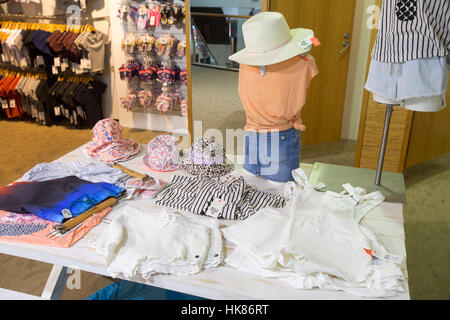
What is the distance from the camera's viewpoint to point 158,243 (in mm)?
1426

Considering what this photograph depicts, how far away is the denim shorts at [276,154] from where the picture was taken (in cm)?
195

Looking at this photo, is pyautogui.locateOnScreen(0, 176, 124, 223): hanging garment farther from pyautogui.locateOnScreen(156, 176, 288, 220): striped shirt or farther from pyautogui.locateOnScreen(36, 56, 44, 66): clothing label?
pyautogui.locateOnScreen(36, 56, 44, 66): clothing label

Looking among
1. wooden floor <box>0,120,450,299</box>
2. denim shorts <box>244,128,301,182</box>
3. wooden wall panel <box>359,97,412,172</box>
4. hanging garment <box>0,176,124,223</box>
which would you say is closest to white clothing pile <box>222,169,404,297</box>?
denim shorts <box>244,128,301,182</box>

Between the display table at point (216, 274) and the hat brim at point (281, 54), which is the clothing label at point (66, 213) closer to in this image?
the display table at point (216, 274)

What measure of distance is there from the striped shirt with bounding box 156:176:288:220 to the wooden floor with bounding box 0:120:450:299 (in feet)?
3.13

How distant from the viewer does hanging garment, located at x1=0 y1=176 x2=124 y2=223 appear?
64.3 inches

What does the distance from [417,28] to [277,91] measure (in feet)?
2.08

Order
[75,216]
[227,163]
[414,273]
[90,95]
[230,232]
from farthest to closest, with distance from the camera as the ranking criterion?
1. [90,95]
2. [414,273]
3. [227,163]
4. [75,216]
5. [230,232]

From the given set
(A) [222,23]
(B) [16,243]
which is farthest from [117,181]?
(A) [222,23]

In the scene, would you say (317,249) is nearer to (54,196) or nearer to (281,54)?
(281,54)

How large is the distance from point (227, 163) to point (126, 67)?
104 inches

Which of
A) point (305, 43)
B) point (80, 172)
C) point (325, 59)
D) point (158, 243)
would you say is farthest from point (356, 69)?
point (158, 243)

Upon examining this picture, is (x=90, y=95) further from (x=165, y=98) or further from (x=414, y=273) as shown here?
(x=414, y=273)

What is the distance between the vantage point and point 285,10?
3.62 m
